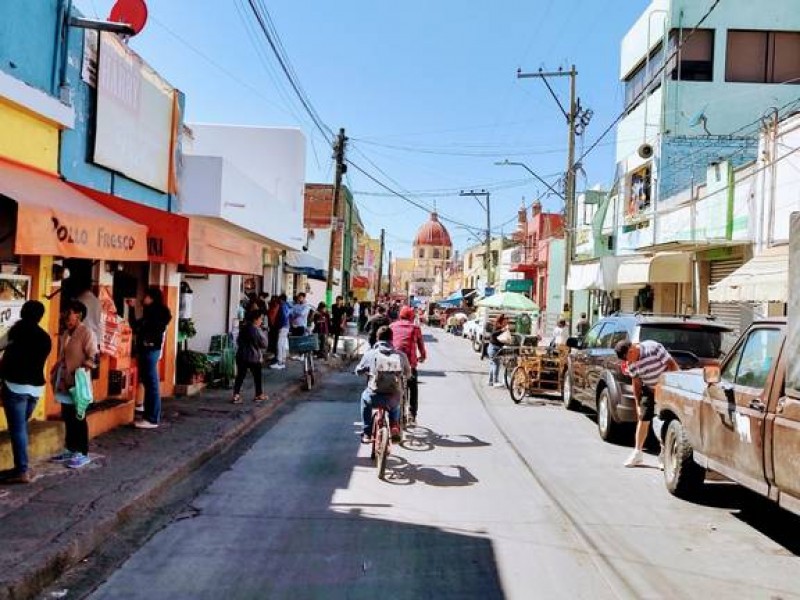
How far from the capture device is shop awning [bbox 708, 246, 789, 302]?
38.8ft

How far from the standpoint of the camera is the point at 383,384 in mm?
8250

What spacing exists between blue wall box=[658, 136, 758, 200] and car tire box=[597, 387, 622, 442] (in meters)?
12.2

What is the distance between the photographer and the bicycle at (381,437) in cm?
780

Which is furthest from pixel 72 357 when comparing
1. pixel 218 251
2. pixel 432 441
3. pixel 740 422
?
pixel 740 422

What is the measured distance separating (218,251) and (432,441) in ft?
12.6

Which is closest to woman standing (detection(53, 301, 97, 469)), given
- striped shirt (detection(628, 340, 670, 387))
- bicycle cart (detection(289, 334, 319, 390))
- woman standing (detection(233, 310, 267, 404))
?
woman standing (detection(233, 310, 267, 404))

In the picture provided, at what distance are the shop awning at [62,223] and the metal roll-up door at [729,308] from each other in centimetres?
1216

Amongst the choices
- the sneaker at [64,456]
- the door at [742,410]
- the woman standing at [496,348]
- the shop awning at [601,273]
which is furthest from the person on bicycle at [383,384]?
the shop awning at [601,273]

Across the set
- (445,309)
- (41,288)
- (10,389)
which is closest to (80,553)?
(10,389)

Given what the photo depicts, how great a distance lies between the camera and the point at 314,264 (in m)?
28.4

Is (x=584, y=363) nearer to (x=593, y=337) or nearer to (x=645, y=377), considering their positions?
(x=593, y=337)

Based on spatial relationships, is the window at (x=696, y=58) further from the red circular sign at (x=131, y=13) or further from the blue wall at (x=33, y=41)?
the blue wall at (x=33, y=41)

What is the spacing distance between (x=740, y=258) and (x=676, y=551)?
41.5 feet

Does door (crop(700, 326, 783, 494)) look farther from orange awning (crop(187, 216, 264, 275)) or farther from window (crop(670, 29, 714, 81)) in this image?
window (crop(670, 29, 714, 81))
